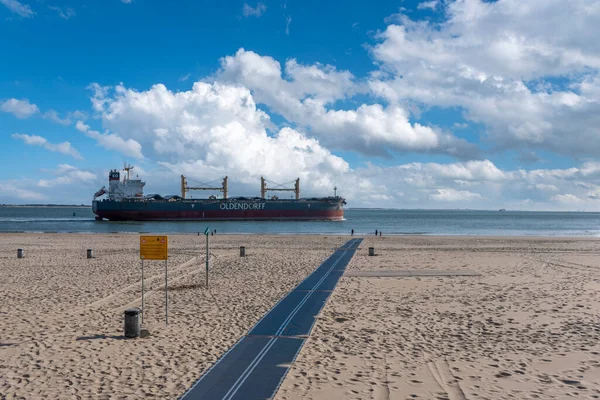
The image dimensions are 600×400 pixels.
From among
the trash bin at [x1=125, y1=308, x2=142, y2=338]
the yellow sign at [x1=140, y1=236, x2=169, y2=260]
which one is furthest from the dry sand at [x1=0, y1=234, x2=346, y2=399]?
Answer: the yellow sign at [x1=140, y1=236, x2=169, y2=260]

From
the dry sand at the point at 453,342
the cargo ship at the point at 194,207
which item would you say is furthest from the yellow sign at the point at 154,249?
the cargo ship at the point at 194,207

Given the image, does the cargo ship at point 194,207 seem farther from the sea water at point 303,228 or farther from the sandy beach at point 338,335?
the sandy beach at point 338,335

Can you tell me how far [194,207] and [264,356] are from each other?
76615 mm

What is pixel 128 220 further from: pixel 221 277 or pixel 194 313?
pixel 194 313

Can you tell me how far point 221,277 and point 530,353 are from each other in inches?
459

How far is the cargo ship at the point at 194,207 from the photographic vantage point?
8031 cm

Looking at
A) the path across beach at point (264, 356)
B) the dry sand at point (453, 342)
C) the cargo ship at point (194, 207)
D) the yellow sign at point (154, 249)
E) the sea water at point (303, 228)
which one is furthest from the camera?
the cargo ship at point (194, 207)

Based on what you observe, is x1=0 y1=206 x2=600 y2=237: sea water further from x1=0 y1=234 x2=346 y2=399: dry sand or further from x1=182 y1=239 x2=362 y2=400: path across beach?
x1=182 y1=239 x2=362 y2=400: path across beach

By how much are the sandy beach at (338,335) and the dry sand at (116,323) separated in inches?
1.2

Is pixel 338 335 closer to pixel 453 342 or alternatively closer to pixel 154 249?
pixel 453 342

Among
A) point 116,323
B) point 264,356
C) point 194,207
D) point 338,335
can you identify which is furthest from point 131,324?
point 194,207

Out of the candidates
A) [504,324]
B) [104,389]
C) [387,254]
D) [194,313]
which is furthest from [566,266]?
[104,389]

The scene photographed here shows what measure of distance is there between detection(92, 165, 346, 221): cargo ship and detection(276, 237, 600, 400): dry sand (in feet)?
221

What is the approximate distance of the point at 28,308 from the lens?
1195 centimetres
